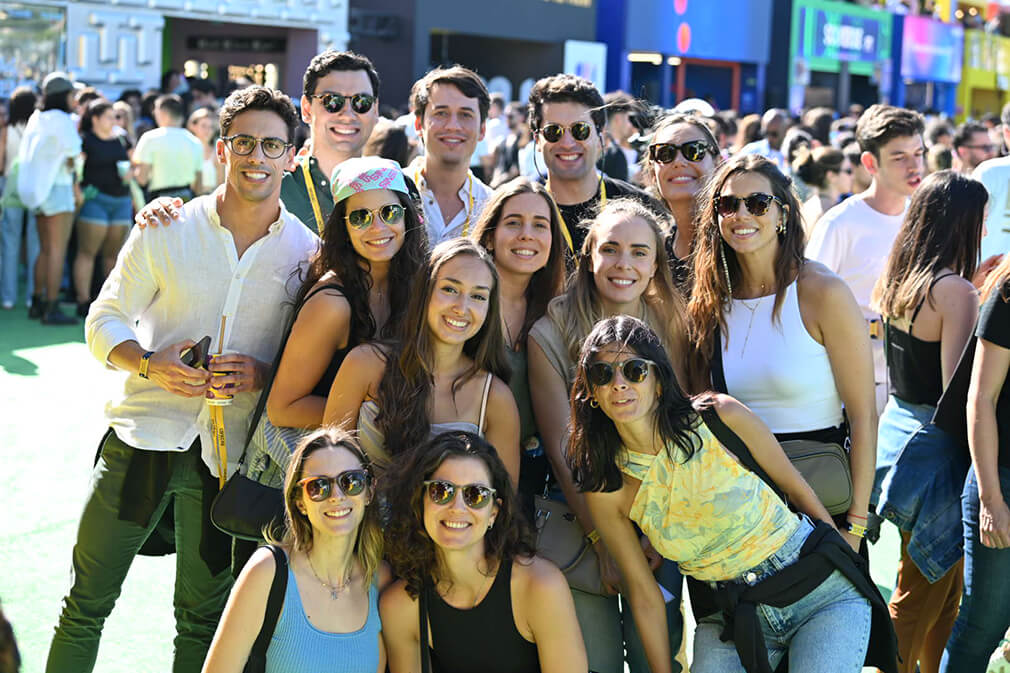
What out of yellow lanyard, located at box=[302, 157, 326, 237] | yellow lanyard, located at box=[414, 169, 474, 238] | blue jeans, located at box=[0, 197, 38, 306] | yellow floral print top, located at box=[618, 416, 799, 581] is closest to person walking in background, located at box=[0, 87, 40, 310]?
blue jeans, located at box=[0, 197, 38, 306]

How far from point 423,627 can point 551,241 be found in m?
1.38

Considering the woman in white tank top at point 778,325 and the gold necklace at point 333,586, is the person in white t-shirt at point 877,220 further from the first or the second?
the gold necklace at point 333,586

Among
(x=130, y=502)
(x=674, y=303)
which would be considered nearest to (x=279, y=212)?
(x=130, y=502)

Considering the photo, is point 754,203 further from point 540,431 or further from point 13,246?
point 13,246

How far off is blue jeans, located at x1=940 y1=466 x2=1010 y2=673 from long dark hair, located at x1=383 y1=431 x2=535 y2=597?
1.39 m

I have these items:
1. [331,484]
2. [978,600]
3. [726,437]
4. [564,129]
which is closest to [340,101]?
[564,129]

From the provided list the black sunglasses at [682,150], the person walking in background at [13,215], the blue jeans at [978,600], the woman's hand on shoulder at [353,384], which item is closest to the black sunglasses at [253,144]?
the woman's hand on shoulder at [353,384]

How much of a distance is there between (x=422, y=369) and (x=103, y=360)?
101 cm

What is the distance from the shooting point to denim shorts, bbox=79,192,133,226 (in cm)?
1031

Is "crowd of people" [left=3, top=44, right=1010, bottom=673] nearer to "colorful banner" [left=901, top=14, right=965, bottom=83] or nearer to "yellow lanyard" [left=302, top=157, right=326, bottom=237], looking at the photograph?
"yellow lanyard" [left=302, top=157, right=326, bottom=237]

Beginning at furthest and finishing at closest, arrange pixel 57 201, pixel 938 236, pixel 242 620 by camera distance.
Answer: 1. pixel 57 201
2. pixel 938 236
3. pixel 242 620

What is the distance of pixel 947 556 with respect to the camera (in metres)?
3.60

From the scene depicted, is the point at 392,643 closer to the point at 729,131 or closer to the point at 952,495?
the point at 952,495

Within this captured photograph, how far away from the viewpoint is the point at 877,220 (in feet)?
16.3
